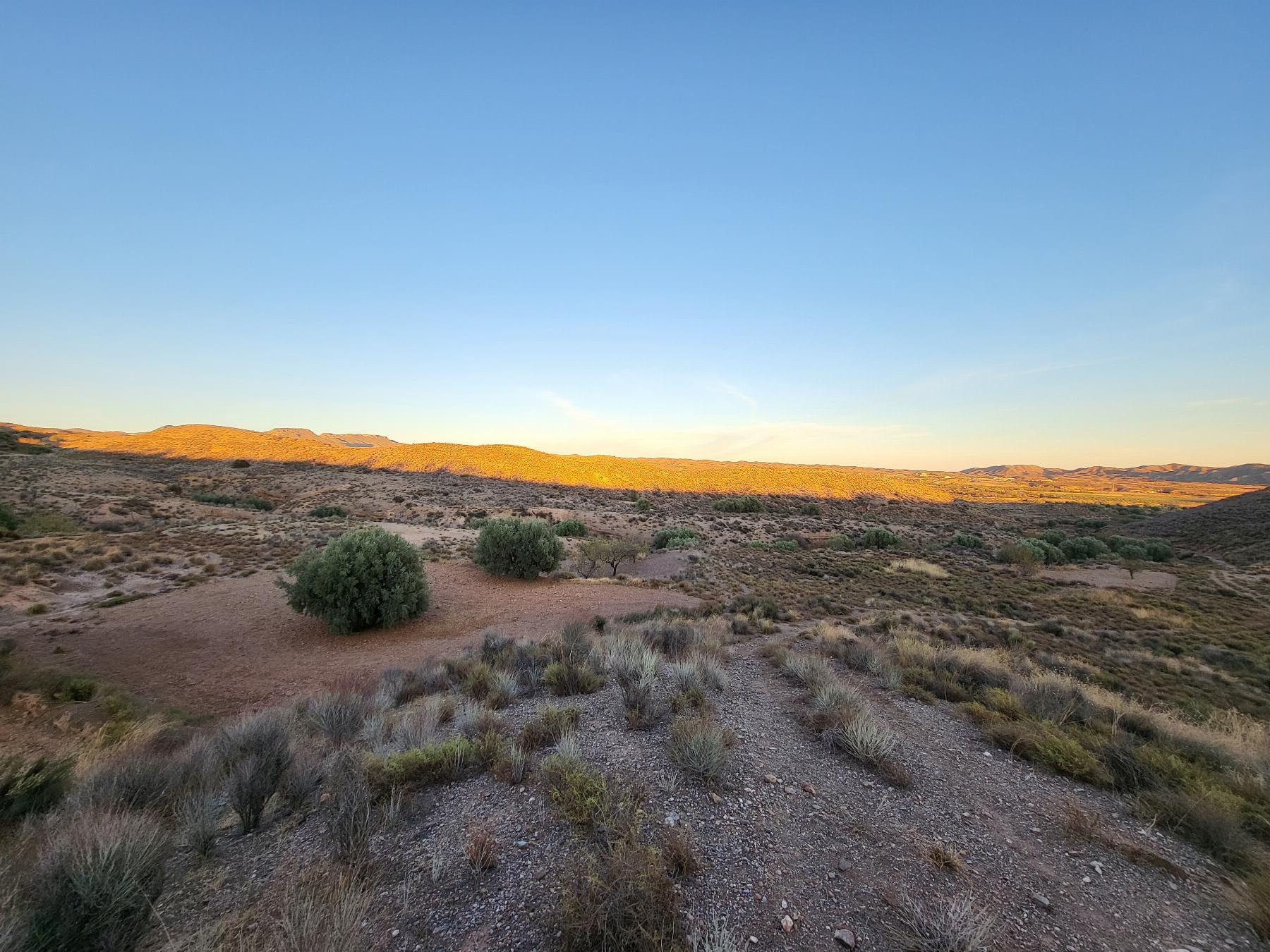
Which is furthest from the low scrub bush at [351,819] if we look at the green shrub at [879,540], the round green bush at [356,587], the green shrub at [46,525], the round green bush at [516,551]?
the green shrub at [879,540]

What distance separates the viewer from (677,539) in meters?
29.4

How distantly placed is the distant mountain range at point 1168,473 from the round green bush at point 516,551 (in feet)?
627

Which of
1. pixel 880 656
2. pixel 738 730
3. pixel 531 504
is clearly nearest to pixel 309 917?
pixel 738 730

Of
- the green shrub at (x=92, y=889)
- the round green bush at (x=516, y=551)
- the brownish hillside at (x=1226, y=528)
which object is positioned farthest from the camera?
the brownish hillside at (x=1226, y=528)

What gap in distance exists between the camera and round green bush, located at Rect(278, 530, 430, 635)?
13.5 meters

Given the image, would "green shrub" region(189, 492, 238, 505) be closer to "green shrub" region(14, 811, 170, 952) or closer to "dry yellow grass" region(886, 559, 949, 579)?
"green shrub" region(14, 811, 170, 952)

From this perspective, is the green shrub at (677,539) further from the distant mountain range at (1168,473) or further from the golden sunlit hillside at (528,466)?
the distant mountain range at (1168,473)

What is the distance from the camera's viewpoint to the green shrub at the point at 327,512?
32281mm

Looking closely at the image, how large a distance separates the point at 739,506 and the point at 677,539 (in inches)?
826

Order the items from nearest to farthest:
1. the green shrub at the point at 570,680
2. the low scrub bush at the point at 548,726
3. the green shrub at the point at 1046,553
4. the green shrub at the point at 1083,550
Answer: the low scrub bush at the point at 548,726
the green shrub at the point at 570,680
the green shrub at the point at 1046,553
the green shrub at the point at 1083,550

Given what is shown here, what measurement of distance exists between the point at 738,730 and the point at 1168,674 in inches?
536

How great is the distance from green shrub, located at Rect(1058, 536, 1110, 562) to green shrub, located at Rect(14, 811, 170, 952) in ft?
139

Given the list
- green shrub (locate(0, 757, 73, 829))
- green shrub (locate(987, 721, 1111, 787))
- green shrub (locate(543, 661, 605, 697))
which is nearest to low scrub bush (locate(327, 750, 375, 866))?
green shrub (locate(0, 757, 73, 829))

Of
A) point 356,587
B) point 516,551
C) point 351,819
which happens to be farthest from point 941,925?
point 516,551
